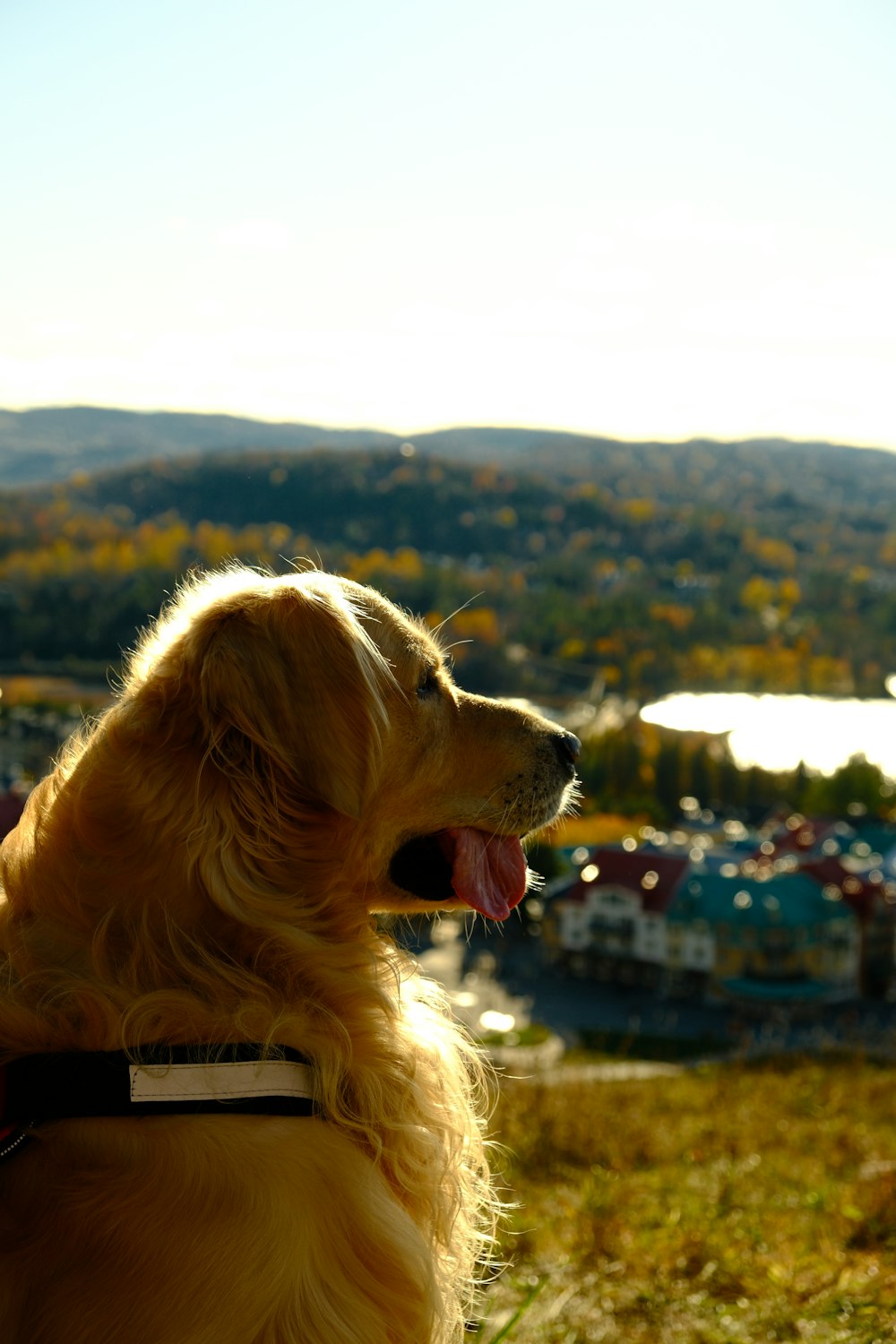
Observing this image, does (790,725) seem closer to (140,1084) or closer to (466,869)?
(466,869)

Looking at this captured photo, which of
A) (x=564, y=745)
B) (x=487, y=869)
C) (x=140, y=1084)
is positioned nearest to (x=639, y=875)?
(x=564, y=745)

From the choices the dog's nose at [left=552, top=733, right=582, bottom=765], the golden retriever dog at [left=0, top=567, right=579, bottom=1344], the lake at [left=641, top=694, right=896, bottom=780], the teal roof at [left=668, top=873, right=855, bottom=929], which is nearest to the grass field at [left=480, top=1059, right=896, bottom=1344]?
the golden retriever dog at [left=0, top=567, right=579, bottom=1344]

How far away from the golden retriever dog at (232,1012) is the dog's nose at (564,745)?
44 cm

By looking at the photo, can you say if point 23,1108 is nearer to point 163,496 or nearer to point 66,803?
point 66,803

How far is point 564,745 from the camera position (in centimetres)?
289

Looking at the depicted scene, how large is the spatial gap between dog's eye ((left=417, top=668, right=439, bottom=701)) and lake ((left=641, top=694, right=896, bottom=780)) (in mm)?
58547

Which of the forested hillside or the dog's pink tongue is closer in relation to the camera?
the dog's pink tongue

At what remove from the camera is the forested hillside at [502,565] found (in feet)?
220

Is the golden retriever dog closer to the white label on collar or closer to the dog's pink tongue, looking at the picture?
the white label on collar

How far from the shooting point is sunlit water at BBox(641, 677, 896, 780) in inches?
2657

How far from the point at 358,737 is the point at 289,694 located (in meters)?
0.19

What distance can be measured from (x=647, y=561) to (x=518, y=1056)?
113 metres

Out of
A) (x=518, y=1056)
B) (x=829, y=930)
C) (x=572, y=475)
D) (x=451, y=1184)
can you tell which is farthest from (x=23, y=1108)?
(x=572, y=475)

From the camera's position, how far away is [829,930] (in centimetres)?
3288
